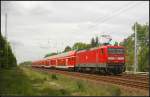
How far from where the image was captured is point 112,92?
19.0 meters

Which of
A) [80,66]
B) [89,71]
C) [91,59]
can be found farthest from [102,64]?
[80,66]

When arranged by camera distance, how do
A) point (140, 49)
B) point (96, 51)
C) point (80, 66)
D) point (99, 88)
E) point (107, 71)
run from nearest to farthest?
point (99, 88)
point (107, 71)
point (96, 51)
point (80, 66)
point (140, 49)

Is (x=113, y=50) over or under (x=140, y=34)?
under

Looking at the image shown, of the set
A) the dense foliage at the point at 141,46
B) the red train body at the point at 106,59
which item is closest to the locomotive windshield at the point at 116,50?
the red train body at the point at 106,59

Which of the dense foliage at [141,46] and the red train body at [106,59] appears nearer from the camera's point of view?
the red train body at [106,59]

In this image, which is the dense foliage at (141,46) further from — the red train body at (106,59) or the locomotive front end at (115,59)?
the locomotive front end at (115,59)

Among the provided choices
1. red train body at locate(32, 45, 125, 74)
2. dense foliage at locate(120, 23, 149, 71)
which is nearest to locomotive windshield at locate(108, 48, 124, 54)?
red train body at locate(32, 45, 125, 74)

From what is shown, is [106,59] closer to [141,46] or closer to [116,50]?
[116,50]

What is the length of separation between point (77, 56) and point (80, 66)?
3.16 metres

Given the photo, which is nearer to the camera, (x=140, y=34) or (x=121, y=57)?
(x=121, y=57)

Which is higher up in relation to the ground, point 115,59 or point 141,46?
point 141,46

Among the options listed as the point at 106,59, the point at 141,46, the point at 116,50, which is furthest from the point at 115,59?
the point at 141,46

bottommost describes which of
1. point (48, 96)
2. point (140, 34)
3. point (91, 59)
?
point (48, 96)

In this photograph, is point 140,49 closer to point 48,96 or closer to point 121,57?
point 121,57
